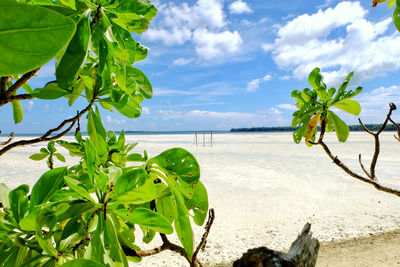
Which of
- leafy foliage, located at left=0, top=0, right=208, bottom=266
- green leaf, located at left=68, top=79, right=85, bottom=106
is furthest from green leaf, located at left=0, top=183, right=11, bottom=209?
green leaf, located at left=68, top=79, right=85, bottom=106

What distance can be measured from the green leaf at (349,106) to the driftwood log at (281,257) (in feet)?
2.11

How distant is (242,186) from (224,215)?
7.59 ft

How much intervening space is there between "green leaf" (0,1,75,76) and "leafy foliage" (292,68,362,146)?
1.24 metres

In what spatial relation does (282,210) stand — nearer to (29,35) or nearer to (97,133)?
(97,133)

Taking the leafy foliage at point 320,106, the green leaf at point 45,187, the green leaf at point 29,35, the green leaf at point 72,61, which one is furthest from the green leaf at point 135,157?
the leafy foliage at point 320,106

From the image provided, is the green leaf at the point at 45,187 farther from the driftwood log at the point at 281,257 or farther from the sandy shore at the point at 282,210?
the sandy shore at the point at 282,210

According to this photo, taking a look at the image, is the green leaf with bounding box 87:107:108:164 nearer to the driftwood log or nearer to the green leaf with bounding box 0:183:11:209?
the green leaf with bounding box 0:183:11:209

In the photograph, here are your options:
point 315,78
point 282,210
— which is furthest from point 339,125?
point 282,210

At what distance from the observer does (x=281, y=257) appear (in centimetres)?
97

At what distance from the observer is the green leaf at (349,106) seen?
113 centimetres

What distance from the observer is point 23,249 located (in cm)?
40

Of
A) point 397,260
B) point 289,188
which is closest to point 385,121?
point 397,260

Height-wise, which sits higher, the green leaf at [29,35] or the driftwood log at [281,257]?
the green leaf at [29,35]

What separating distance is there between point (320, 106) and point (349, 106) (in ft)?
0.42
